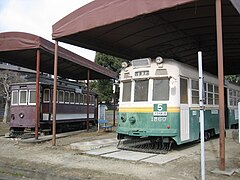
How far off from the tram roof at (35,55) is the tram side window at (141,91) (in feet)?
16.3

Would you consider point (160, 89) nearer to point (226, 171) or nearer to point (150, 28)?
point (150, 28)

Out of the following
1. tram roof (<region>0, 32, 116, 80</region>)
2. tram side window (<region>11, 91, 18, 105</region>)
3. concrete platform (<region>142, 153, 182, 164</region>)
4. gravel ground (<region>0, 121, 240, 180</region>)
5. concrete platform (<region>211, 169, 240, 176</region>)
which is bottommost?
gravel ground (<region>0, 121, 240, 180</region>)

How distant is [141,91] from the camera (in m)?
10.2

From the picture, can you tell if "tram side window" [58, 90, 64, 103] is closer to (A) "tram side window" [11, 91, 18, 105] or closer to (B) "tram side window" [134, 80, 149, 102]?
(A) "tram side window" [11, 91, 18, 105]

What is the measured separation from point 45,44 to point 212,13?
7.35 m

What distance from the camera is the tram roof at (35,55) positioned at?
12.6 metres

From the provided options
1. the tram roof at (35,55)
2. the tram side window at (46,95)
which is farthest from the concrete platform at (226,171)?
the tram side window at (46,95)

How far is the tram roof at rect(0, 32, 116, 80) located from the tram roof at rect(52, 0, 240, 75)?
7.73 ft

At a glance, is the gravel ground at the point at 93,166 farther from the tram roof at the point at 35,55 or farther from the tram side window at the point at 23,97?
the tram side window at the point at 23,97

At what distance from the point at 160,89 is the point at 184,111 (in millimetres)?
1158

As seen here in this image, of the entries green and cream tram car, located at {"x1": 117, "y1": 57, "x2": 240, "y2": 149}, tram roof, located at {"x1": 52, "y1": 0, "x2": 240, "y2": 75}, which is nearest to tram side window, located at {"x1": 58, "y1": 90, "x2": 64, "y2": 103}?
tram roof, located at {"x1": 52, "y1": 0, "x2": 240, "y2": 75}

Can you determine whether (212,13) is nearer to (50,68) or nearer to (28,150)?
(28,150)

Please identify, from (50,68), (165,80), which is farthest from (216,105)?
(50,68)

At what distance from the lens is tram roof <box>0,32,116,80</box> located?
41.2ft
